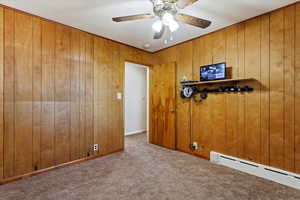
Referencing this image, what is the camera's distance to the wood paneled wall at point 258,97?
7.04 ft

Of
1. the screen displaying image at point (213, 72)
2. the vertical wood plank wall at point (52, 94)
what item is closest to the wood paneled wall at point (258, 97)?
the screen displaying image at point (213, 72)

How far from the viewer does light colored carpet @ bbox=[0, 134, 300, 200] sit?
1911 mm

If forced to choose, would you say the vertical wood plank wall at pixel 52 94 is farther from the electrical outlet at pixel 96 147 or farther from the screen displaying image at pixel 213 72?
the screen displaying image at pixel 213 72

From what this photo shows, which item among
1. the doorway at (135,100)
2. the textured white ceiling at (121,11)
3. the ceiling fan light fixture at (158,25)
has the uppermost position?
the textured white ceiling at (121,11)

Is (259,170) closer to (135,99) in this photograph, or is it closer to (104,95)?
(104,95)

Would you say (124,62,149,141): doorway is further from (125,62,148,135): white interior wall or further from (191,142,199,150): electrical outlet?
(191,142,199,150): electrical outlet

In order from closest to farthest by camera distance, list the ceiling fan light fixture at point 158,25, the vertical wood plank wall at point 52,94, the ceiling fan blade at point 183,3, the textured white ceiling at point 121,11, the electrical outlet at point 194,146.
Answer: the ceiling fan blade at point 183,3 < the ceiling fan light fixture at point 158,25 < the textured white ceiling at point 121,11 < the vertical wood plank wall at point 52,94 < the electrical outlet at point 194,146

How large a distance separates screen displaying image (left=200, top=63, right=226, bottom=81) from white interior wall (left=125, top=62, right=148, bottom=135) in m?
2.67

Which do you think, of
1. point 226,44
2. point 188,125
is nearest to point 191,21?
point 226,44

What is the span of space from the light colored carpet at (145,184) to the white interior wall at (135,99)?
2578mm

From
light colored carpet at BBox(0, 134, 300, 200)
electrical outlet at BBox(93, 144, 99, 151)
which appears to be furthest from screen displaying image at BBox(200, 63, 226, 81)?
electrical outlet at BBox(93, 144, 99, 151)

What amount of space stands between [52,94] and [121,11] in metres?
1.76

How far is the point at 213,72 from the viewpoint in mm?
2852

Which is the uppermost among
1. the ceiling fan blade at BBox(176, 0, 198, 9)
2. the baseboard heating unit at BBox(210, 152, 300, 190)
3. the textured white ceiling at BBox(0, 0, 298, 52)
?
the textured white ceiling at BBox(0, 0, 298, 52)
